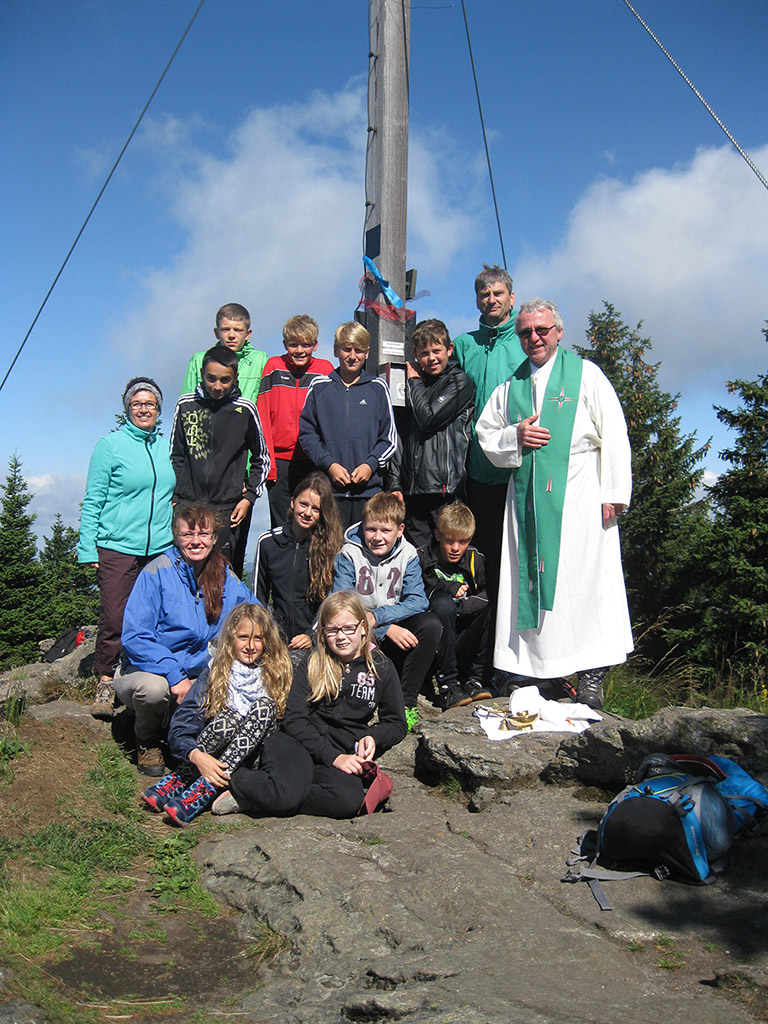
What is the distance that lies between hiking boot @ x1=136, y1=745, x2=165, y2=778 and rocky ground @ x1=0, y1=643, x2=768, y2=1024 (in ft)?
1.57

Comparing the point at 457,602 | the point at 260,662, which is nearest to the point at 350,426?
the point at 457,602

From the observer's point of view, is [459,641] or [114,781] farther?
[459,641]

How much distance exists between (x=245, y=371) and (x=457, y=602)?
231cm

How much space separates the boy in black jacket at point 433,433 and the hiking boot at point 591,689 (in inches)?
53.1

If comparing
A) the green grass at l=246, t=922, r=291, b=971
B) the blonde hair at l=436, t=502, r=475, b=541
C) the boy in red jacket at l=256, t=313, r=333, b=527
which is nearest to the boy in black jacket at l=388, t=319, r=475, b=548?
the blonde hair at l=436, t=502, r=475, b=541

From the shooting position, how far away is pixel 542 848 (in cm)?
373

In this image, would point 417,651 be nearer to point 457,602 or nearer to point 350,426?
point 457,602

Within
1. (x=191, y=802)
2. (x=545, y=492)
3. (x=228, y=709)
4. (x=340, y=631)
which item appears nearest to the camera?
(x=191, y=802)

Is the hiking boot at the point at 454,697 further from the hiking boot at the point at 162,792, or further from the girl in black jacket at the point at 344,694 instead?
the hiking boot at the point at 162,792

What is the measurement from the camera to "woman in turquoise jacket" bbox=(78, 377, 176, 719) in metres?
5.54

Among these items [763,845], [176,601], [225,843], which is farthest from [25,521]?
[763,845]

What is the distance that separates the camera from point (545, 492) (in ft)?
17.6

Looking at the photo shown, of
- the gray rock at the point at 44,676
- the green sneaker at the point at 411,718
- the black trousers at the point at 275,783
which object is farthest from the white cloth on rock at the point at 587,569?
the gray rock at the point at 44,676

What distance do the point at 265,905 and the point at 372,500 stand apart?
263 cm
